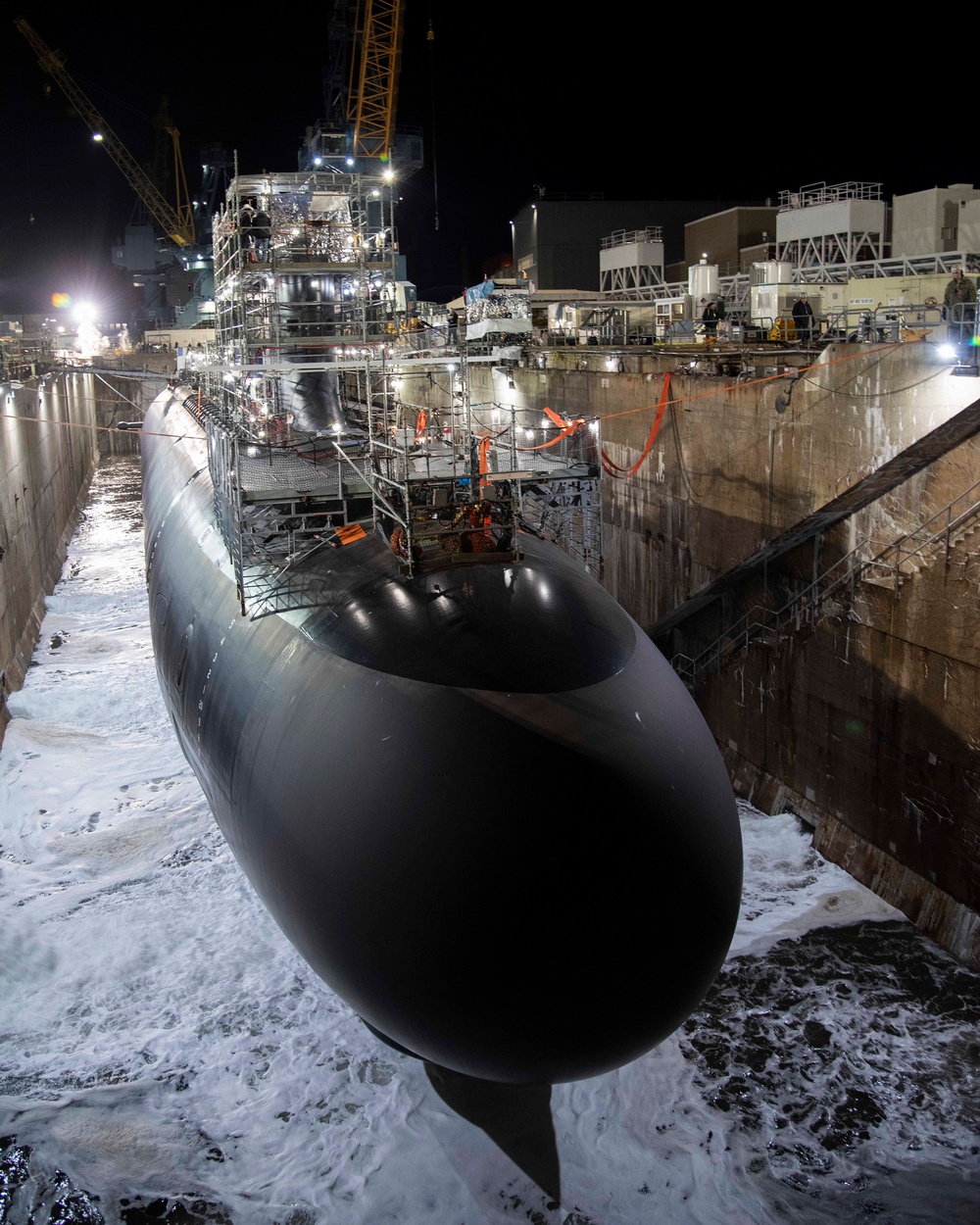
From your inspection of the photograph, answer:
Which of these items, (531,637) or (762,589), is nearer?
(531,637)

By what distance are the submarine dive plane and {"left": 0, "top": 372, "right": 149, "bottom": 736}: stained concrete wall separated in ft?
43.1

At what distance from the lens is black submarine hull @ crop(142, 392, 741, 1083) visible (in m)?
7.92

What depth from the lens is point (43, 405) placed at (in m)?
38.4

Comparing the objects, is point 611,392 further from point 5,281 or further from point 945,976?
point 5,281

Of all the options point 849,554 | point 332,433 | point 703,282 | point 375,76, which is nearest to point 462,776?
point 332,433

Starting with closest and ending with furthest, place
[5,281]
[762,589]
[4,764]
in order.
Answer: [762,589] → [4,764] → [5,281]

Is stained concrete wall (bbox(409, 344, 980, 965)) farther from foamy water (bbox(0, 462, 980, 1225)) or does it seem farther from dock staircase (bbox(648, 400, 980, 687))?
foamy water (bbox(0, 462, 980, 1225))

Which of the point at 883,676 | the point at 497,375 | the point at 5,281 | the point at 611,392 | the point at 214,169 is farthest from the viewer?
the point at 5,281

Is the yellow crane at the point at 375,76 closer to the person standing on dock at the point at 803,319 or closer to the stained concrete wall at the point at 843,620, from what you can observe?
the person standing on dock at the point at 803,319

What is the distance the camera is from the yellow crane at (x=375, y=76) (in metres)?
50.0

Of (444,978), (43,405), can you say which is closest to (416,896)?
(444,978)

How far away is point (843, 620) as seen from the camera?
17141mm

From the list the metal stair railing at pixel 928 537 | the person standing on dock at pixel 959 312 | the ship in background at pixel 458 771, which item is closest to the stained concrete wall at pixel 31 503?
the ship in background at pixel 458 771

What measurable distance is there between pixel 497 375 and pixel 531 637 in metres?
27.5
